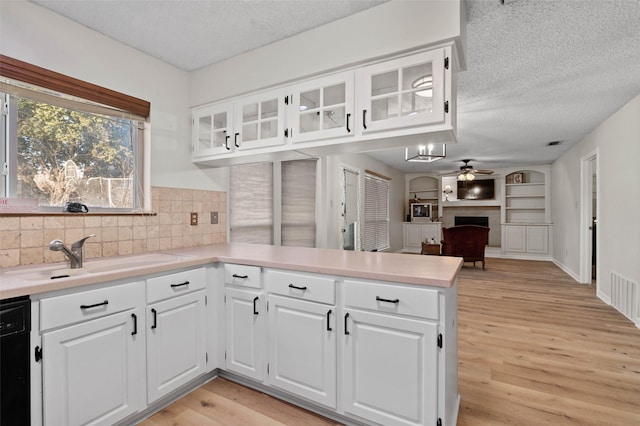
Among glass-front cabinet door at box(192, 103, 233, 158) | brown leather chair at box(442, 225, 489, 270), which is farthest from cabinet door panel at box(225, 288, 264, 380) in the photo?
brown leather chair at box(442, 225, 489, 270)

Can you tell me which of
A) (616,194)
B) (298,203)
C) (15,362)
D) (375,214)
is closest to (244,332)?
(15,362)

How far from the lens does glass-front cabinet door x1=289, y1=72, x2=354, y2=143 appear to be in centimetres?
204

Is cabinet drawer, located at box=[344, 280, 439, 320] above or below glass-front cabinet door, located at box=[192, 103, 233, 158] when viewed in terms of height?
Answer: below

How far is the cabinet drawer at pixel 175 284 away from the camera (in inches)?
70.8

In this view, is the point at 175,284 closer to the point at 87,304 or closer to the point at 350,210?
the point at 87,304

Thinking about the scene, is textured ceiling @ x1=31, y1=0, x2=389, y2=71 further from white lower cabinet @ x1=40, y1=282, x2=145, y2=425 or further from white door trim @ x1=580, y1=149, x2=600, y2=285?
white door trim @ x1=580, y1=149, x2=600, y2=285

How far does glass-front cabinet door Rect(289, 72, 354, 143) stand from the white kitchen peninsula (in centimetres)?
84

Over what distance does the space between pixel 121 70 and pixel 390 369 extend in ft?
8.76

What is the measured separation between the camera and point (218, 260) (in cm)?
214

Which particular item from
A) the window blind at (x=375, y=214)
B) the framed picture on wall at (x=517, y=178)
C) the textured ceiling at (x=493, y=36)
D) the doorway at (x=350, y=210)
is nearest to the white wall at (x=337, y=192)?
the doorway at (x=350, y=210)

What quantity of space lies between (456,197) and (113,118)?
29.1 ft

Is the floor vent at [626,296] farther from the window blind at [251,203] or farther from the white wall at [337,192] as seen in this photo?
the window blind at [251,203]

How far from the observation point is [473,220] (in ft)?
30.2

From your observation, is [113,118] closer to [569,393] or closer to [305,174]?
[305,174]
